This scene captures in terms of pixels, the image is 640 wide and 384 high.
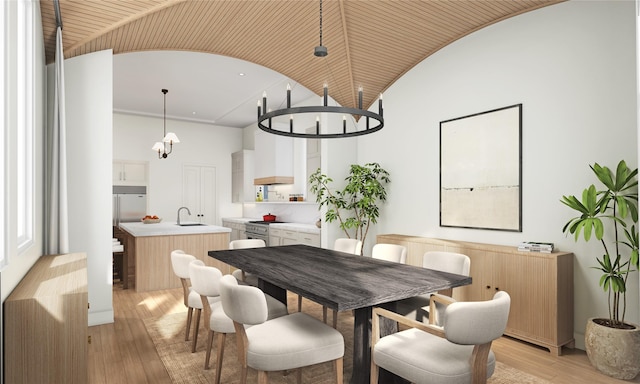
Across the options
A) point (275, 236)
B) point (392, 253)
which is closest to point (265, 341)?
point (392, 253)

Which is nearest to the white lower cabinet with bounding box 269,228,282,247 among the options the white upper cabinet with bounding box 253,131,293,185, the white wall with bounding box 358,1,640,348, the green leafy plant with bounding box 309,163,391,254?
the white upper cabinet with bounding box 253,131,293,185

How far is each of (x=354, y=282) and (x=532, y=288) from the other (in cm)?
191

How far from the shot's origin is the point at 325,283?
2.29 meters

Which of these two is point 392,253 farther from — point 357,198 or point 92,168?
point 92,168

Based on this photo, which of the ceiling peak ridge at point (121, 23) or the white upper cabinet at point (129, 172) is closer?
the ceiling peak ridge at point (121, 23)

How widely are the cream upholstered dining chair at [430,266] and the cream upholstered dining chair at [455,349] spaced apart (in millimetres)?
685

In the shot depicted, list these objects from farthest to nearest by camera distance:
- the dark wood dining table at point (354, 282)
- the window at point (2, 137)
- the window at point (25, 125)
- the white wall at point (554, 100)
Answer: the white wall at point (554, 100), the window at point (25, 125), the dark wood dining table at point (354, 282), the window at point (2, 137)

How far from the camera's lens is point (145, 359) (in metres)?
2.95

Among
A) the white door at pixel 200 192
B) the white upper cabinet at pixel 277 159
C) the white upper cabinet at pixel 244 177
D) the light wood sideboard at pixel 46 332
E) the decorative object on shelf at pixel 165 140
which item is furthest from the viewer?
the white door at pixel 200 192

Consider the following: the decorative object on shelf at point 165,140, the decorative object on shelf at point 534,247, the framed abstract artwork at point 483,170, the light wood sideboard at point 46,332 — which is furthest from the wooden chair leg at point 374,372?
the decorative object on shelf at point 165,140

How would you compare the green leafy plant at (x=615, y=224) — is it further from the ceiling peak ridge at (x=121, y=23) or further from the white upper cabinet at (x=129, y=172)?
the white upper cabinet at (x=129, y=172)

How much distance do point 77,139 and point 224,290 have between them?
2786 mm

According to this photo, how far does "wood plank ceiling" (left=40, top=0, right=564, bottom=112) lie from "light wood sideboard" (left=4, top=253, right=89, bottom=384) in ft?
7.52

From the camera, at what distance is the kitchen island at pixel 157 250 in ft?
16.8
